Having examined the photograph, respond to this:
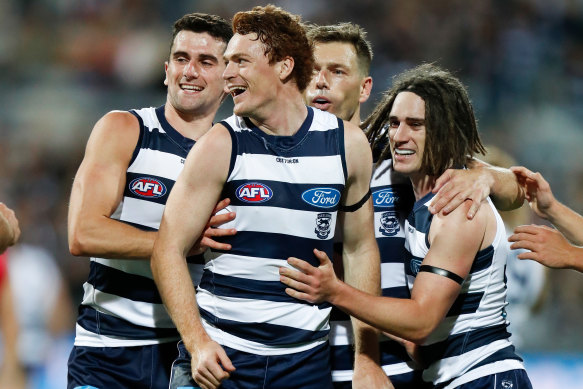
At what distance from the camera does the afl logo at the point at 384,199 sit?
4586mm

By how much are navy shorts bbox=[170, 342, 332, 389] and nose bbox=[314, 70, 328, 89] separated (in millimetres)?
1833

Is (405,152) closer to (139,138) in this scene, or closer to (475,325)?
(475,325)

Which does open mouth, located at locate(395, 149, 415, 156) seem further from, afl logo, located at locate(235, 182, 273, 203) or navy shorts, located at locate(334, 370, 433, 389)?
navy shorts, located at locate(334, 370, 433, 389)

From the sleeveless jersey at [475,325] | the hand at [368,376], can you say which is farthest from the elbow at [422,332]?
the hand at [368,376]

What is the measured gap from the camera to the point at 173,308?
3.69m

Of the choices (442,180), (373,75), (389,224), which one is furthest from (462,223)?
(373,75)

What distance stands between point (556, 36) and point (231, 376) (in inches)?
392

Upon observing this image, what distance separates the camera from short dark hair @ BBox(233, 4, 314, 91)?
4004mm

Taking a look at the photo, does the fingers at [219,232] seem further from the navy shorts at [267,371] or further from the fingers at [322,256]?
the navy shorts at [267,371]

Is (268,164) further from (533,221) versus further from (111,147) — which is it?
(533,221)

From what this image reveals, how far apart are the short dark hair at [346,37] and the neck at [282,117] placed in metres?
1.27

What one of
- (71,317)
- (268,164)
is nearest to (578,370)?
(71,317)

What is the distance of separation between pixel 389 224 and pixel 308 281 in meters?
1.03

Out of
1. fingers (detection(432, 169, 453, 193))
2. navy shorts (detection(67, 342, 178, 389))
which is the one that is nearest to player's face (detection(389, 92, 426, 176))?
fingers (detection(432, 169, 453, 193))
